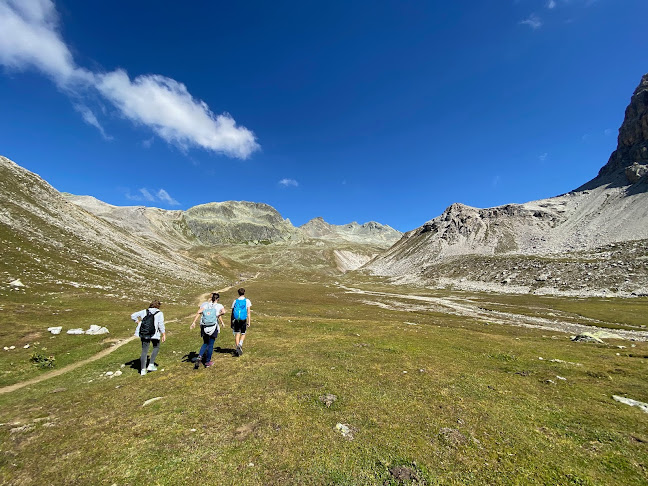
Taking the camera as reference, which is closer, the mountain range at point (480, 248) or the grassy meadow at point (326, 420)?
the grassy meadow at point (326, 420)

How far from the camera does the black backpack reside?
15898 millimetres

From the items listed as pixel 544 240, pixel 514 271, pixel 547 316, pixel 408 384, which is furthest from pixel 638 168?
pixel 408 384

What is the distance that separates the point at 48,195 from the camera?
3885 inches

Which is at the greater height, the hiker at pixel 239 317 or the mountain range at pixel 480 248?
the mountain range at pixel 480 248

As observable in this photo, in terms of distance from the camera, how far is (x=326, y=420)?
10289 millimetres

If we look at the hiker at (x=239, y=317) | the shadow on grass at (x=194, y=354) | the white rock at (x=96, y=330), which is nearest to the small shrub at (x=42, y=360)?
the white rock at (x=96, y=330)

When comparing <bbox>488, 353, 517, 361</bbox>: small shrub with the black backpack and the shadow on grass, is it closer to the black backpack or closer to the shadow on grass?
the shadow on grass

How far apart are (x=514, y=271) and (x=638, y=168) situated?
132 metres

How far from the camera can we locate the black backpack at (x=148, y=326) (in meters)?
15.9

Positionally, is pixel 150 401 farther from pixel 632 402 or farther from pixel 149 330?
pixel 632 402

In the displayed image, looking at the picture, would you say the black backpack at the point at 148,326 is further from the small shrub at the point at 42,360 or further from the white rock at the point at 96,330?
the white rock at the point at 96,330

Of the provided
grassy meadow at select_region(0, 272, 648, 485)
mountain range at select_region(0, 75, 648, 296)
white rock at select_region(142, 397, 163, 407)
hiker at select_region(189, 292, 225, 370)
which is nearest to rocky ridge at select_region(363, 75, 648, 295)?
mountain range at select_region(0, 75, 648, 296)

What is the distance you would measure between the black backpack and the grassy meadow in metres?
2.19

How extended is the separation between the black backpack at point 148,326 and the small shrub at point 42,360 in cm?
783
